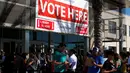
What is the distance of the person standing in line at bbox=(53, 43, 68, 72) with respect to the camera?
10.2 m

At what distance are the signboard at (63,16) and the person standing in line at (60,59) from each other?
29.6 ft

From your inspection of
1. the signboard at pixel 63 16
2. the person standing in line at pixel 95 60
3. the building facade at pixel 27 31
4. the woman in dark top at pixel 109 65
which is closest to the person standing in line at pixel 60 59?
the person standing in line at pixel 95 60

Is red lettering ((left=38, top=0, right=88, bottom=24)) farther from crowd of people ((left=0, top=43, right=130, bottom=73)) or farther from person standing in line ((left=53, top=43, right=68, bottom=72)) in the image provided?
person standing in line ((left=53, top=43, right=68, bottom=72))

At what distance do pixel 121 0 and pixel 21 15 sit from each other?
12096 millimetres

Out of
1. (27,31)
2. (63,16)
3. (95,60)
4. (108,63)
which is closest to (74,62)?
(95,60)

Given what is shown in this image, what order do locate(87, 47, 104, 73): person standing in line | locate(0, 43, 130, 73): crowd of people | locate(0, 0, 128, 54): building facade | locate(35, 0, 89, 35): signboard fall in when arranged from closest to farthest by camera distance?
locate(0, 43, 130, 73): crowd of people, locate(87, 47, 104, 73): person standing in line, locate(0, 0, 128, 54): building facade, locate(35, 0, 89, 35): signboard

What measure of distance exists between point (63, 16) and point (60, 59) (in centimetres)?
1135

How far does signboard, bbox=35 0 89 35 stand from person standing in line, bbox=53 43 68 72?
9.03 meters

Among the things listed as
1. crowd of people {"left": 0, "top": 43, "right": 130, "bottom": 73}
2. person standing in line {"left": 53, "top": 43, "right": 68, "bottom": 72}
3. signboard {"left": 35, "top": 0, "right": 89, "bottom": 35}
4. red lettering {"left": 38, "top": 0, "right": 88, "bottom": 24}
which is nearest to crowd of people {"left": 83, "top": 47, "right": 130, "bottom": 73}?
crowd of people {"left": 0, "top": 43, "right": 130, "bottom": 73}

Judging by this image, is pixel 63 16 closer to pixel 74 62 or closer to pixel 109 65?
pixel 74 62

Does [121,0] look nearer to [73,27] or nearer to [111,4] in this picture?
[111,4]

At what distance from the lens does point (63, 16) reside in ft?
70.5

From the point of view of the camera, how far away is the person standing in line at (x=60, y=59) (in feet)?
33.6

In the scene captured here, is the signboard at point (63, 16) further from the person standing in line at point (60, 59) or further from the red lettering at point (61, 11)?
the person standing in line at point (60, 59)
